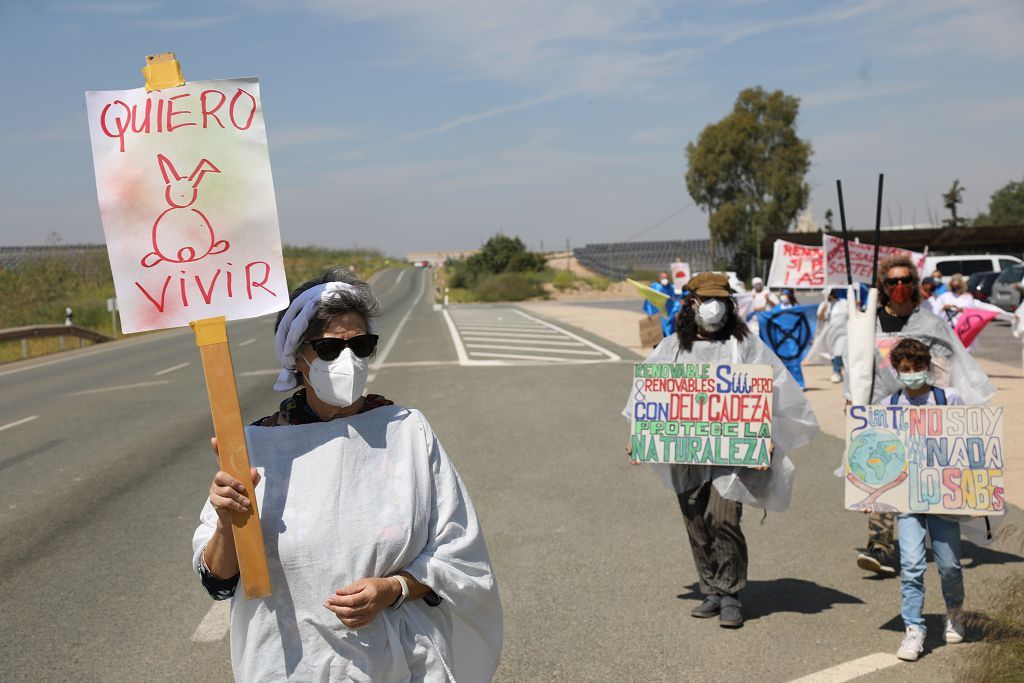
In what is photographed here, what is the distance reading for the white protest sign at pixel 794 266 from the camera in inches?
544

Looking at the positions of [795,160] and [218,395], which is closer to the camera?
[218,395]

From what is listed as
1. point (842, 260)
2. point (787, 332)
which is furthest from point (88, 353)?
point (842, 260)

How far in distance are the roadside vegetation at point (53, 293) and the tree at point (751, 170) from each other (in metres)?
33.0

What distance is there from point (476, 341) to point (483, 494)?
61.9 ft

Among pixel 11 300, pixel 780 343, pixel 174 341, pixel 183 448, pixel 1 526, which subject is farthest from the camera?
pixel 11 300

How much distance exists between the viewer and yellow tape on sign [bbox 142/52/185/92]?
107 inches

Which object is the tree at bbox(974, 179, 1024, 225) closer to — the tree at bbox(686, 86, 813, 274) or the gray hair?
the tree at bbox(686, 86, 813, 274)

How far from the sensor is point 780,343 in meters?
15.0

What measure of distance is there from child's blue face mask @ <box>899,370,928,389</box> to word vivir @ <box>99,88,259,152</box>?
12.9 feet

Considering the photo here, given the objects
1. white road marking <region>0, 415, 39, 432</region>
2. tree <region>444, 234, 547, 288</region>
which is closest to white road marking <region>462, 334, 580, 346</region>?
white road marking <region>0, 415, 39, 432</region>

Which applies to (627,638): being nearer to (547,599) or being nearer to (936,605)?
(547,599)

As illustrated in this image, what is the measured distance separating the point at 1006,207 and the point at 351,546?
313ft

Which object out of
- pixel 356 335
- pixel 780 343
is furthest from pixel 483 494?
pixel 780 343

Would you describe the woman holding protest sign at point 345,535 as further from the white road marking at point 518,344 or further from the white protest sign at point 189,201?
the white road marking at point 518,344
